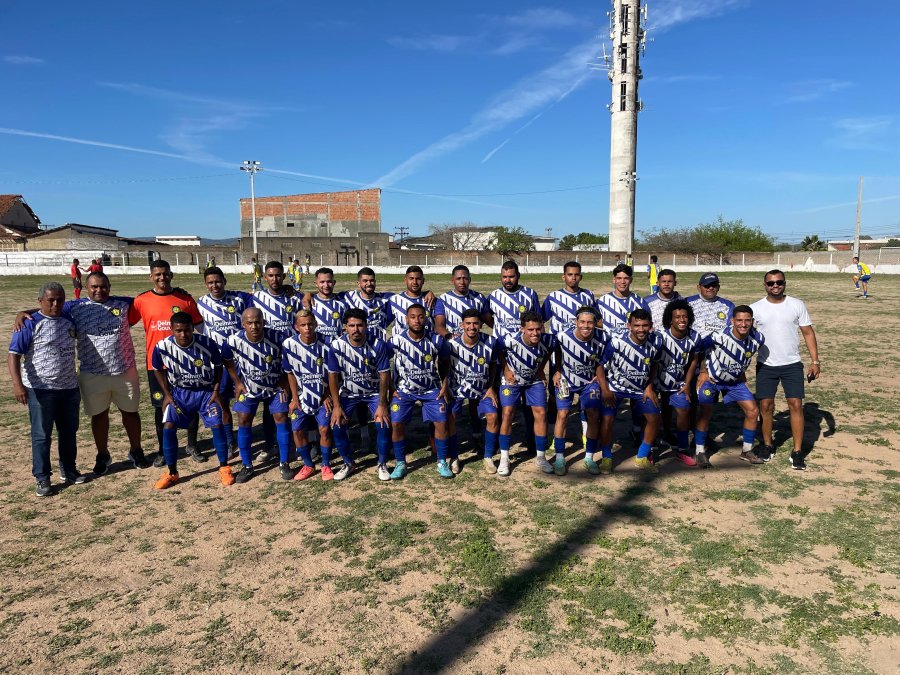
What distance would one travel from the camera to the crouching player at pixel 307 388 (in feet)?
18.6

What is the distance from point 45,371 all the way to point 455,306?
14.2 ft

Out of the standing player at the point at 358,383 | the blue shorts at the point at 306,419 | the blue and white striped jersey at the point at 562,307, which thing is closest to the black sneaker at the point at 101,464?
the blue shorts at the point at 306,419

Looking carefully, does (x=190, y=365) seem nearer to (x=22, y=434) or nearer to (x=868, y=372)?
(x=22, y=434)

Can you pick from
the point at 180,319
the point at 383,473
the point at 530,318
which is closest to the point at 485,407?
the point at 530,318

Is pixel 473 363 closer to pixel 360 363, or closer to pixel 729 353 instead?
pixel 360 363

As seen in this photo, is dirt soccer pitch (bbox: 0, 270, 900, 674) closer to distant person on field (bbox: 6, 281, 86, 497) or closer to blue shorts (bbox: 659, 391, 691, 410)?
distant person on field (bbox: 6, 281, 86, 497)

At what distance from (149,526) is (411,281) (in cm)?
377

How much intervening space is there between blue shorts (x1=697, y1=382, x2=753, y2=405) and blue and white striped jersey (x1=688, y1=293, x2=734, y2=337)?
2.67ft

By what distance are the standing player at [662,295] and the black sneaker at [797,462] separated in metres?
2.07

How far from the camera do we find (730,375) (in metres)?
5.93

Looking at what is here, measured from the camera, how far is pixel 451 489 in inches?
215

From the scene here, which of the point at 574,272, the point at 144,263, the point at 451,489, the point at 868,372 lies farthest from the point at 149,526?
the point at 144,263

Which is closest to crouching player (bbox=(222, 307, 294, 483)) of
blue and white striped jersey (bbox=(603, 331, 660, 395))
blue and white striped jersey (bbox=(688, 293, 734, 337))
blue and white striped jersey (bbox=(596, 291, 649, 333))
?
blue and white striped jersey (bbox=(603, 331, 660, 395))

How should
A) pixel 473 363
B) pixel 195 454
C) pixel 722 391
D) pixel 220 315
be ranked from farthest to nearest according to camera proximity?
pixel 220 315 < pixel 195 454 < pixel 722 391 < pixel 473 363
